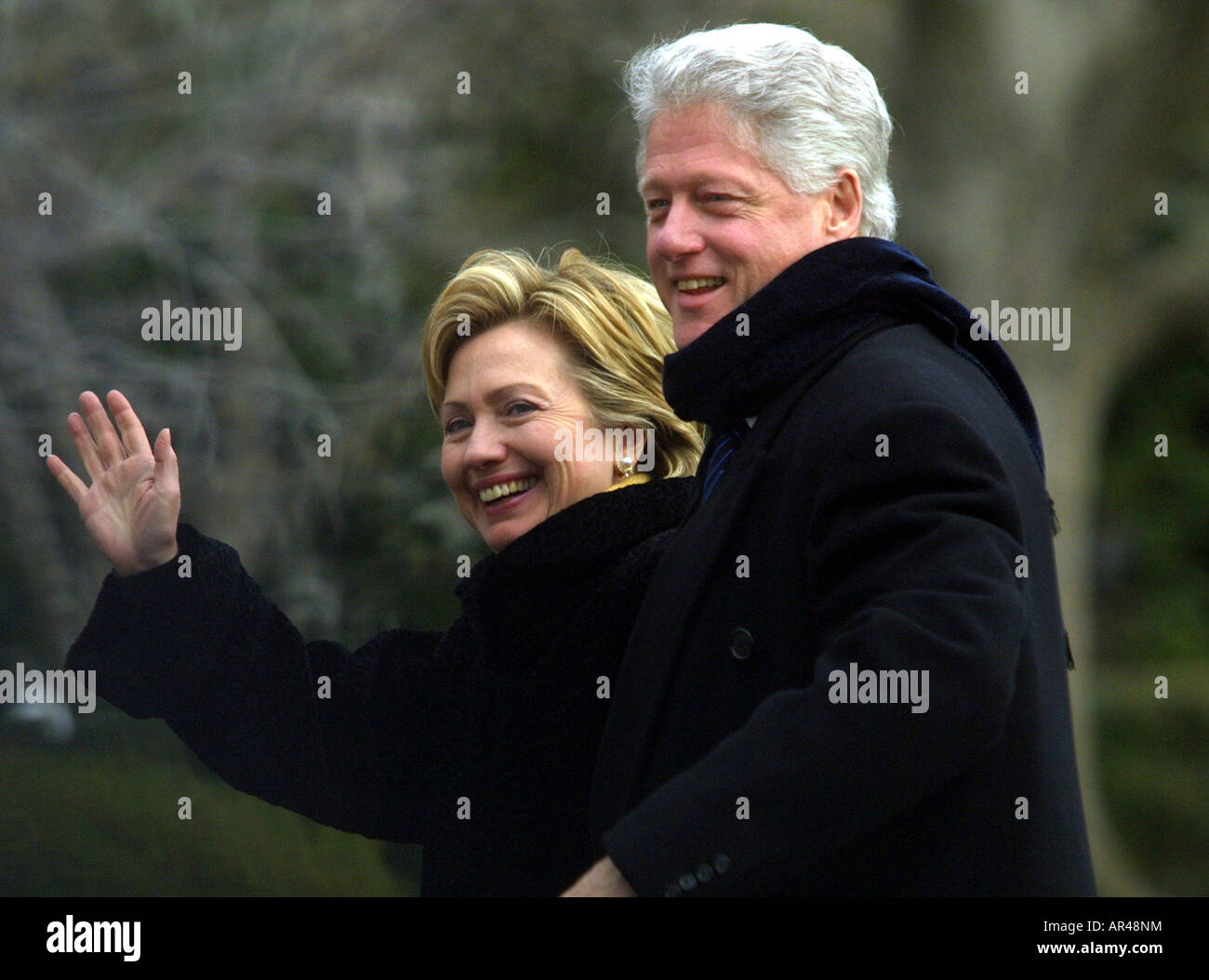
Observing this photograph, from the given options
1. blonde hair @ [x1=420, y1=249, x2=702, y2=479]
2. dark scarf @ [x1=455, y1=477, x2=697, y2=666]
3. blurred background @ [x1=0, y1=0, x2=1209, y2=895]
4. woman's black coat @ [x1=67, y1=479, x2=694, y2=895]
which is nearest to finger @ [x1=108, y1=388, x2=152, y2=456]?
woman's black coat @ [x1=67, y1=479, x2=694, y2=895]

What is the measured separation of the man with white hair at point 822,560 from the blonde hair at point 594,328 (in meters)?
0.52

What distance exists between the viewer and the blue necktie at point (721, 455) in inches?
89.4

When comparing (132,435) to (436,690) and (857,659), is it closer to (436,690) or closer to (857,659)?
(436,690)

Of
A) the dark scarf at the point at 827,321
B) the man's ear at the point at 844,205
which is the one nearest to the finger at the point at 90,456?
the dark scarf at the point at 827,321

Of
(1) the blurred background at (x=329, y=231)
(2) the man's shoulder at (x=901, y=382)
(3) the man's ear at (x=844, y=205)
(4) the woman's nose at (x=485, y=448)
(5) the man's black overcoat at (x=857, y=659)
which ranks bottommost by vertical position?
(5) the man's black overcoat at (x=857, y=659)

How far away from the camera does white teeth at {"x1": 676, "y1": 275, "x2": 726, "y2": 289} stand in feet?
7.52

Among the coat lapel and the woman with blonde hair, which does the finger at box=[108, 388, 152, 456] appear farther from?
the coat lapel

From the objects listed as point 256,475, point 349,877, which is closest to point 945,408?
point 349,877

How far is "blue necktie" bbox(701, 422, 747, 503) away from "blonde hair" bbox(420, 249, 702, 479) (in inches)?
22.7

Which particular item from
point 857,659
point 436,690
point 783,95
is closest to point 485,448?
point 436,690

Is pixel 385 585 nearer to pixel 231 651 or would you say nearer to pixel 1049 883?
pixel 231 651

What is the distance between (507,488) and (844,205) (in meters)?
0.81

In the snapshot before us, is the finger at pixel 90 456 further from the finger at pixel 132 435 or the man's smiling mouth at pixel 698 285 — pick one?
the man's smiling mouth at pixel 698 285

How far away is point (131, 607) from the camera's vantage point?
2945mm
